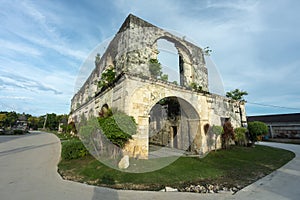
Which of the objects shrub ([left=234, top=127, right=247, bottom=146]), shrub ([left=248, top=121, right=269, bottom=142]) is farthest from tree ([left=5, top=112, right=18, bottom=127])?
shrub ([left=248, top=121, right=269, bottom=142])

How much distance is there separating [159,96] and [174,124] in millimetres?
4066

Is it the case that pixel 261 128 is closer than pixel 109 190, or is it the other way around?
pixel 109 190

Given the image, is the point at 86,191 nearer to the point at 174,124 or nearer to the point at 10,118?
the point at 174,124

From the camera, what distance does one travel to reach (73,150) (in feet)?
21.1

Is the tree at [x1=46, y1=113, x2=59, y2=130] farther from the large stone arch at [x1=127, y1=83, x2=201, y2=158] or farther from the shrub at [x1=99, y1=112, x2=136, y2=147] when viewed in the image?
the shrub at [x1=99, y1=112, x2=136, y2=147]

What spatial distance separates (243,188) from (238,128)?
26.9 ft

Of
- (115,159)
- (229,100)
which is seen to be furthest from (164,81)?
(229,100)

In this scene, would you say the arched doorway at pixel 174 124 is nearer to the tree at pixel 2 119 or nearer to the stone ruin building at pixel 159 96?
the stone ruin building at pixel 159 96

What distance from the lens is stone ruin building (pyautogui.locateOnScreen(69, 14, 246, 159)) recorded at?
6285 millimetres

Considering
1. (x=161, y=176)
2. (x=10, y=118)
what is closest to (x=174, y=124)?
(x=161, y=176)

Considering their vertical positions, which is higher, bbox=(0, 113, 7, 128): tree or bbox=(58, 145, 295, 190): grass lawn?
bbox=(0, 113, 7, 128): tree

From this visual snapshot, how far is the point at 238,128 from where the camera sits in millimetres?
10750

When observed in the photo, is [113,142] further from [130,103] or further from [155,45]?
[155,45]

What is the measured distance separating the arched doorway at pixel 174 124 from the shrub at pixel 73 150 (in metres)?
4.67
